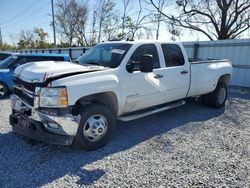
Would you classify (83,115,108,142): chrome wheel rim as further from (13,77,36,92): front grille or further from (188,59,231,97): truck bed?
(188,59,231,97): truck bed

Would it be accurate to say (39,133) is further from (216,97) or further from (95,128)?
(216,97)

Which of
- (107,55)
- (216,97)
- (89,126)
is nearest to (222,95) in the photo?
(216,97)

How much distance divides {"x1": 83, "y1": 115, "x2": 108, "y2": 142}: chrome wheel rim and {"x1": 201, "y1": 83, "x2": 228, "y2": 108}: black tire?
3.93m

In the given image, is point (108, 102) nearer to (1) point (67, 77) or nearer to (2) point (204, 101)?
(1) point (67, 77)

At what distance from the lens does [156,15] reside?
75.8ft

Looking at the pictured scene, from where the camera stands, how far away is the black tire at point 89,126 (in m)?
3.85

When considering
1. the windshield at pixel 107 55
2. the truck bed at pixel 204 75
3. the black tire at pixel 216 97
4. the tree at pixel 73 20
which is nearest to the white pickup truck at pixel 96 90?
the windshield at pixel 107 55

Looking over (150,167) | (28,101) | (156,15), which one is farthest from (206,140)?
(156,15)

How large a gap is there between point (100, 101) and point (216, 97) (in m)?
4.03

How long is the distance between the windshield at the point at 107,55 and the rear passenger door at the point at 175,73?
41.0 inches

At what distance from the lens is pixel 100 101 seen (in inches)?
168

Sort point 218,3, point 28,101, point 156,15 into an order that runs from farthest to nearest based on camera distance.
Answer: point 156,15 < point 218,3 < point 28,101

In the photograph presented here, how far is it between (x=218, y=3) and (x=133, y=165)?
19.1 metres

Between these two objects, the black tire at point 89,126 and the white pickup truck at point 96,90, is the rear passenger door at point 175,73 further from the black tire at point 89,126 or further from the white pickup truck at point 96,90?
the black tire at point 89,126
